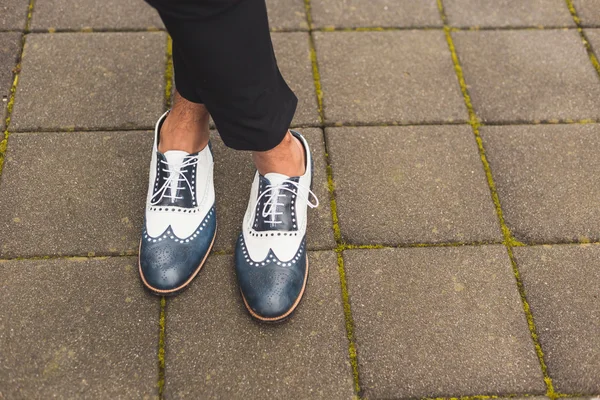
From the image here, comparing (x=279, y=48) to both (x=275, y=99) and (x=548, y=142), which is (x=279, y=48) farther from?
(x=548, y=142)

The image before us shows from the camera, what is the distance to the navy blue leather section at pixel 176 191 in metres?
1.75

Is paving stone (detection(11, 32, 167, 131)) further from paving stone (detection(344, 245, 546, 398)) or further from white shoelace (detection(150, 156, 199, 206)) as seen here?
paving stone (detection(344, 245, 546, 398))

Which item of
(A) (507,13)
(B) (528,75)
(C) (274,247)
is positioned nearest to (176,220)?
(C) (274,247)

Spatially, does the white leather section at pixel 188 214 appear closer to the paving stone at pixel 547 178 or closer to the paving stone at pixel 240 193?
the paving stone at pixel 240 193

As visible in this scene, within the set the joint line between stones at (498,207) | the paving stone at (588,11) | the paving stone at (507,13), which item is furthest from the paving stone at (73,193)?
the paving stone at (588,11)

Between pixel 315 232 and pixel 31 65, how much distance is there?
1261 millimetres

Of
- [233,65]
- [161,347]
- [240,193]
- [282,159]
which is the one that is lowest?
[161,347]

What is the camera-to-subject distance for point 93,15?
92.1 inches

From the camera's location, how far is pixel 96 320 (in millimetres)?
1643

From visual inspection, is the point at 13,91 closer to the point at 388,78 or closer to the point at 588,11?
the point at 388,78

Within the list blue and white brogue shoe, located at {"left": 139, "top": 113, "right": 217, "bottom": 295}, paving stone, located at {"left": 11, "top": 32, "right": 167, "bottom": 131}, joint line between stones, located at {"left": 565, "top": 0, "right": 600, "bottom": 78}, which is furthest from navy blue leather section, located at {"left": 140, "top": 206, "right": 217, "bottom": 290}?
joint line between stones, located at {"left": 565, "top": 0, "right": 600, "bottom": 78}

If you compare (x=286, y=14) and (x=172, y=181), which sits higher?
(x=286, y=14)

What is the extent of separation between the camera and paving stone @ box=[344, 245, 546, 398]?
62.1 inches

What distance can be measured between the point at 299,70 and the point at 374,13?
0.47m
